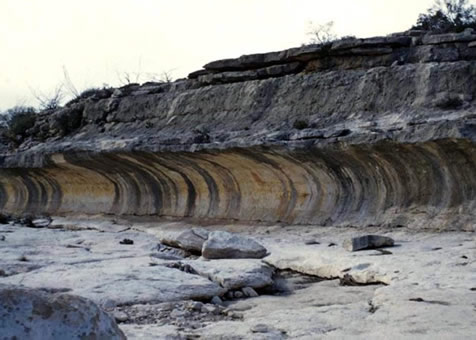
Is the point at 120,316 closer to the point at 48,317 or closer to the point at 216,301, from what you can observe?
the point at 216,301

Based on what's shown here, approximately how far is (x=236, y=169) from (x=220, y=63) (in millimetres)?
3009

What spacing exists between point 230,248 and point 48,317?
16.9 ft

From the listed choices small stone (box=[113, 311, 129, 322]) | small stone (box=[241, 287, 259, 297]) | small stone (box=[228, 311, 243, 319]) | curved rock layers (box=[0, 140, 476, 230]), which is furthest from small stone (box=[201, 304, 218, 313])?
curved rock layers (box=[0, 140, 476, 230])

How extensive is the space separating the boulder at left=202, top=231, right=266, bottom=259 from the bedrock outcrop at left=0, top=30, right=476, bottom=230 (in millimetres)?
2530

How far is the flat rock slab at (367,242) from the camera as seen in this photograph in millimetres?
7551

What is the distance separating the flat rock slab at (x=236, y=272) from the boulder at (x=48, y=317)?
131 inches

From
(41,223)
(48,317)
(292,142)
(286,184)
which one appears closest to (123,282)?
(48,317)

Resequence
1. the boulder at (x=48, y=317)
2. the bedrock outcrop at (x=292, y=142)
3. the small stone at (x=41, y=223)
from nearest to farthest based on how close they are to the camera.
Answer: the boulder at (x=48, y=317), the bedrock outcrop at (x=292, y=142), the small stone at (x=41, y=223)

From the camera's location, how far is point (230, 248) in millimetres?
7656

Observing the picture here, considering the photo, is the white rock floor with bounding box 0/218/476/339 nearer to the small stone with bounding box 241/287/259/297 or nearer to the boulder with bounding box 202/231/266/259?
the small stone with bounding box 241/287/259/297

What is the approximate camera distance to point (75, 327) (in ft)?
8.38

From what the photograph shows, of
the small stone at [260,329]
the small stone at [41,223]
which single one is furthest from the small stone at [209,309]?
the small stone at [41,223]

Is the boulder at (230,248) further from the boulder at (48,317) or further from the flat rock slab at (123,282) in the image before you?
the boulder at (48,317)

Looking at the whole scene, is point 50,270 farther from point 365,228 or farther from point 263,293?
point 365,228
